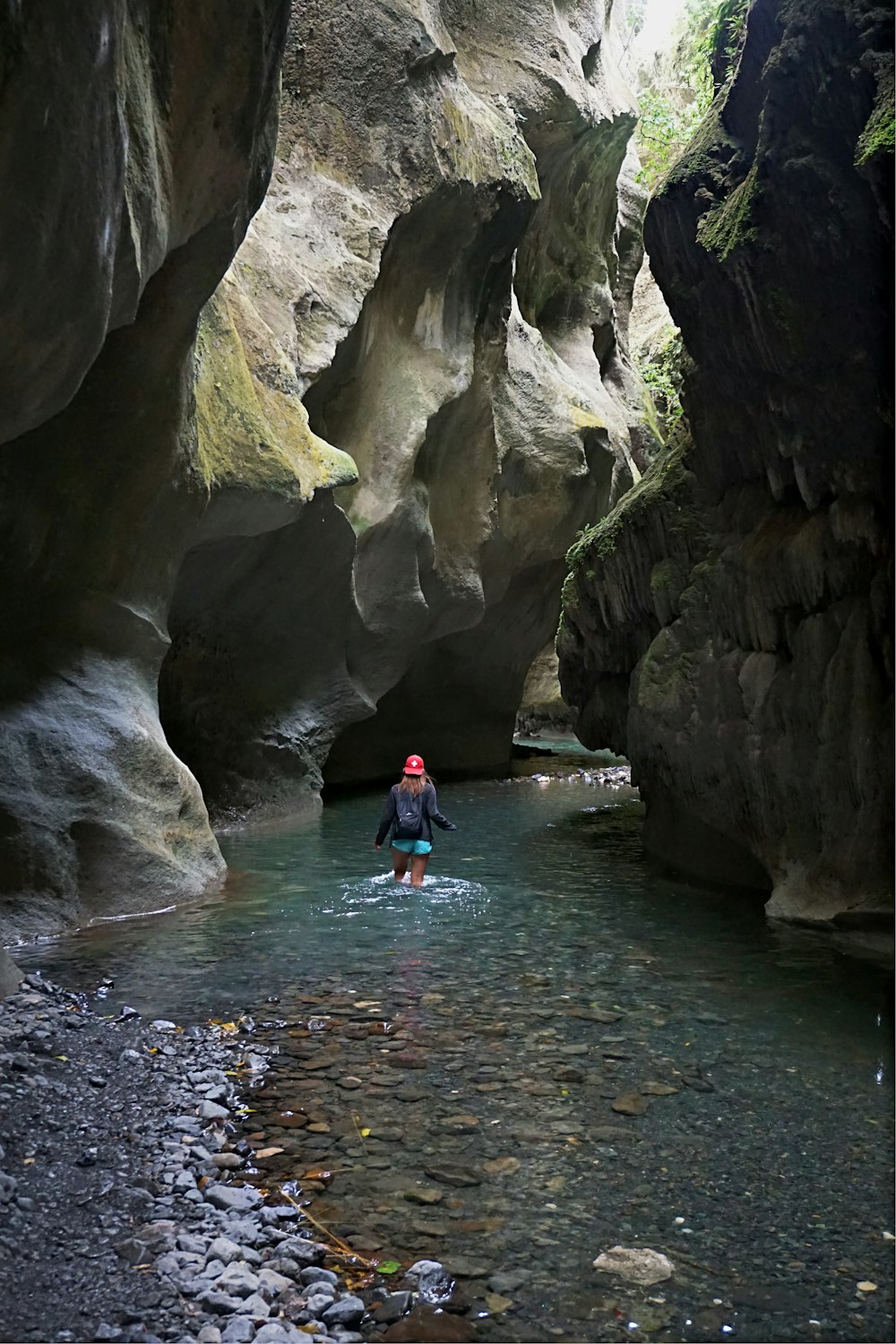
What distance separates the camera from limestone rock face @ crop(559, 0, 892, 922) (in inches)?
307

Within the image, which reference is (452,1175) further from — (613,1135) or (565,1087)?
(565,1087)

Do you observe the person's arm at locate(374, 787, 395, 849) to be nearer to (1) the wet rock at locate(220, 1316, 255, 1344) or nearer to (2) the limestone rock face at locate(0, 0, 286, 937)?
(2) the limestone rock face at locate(0, 0, 286, 937)

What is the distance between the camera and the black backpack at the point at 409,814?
11.9 metres

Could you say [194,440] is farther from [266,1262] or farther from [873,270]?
[266,1262]

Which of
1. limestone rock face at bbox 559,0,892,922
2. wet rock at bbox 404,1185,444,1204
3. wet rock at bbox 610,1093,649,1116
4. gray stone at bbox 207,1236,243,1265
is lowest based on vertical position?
wet rock at bbox 610,1093,649,1116

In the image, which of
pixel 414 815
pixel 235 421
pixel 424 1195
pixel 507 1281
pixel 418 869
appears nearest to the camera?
pixel 507 1281

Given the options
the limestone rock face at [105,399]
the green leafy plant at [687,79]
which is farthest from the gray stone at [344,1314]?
the green leafy plant at [687,79]

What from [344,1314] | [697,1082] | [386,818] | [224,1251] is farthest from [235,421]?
[344,1314]

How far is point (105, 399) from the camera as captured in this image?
10.9 metres

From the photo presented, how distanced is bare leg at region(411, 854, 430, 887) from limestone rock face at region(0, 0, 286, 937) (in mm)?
2127

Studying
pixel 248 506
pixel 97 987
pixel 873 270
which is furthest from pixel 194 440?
pixel 873 270

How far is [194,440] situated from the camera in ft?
38.9

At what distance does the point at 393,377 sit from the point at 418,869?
10063 mm

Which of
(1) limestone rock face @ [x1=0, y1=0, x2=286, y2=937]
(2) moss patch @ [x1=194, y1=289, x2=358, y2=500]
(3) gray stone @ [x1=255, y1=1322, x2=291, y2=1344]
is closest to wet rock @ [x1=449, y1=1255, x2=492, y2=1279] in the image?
(3) gray stone @ [x1=255, y1=1322, x2=291, y2=1344]
